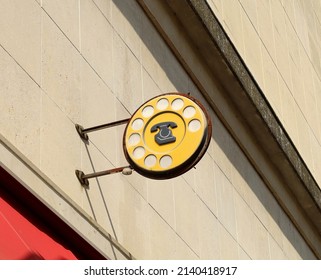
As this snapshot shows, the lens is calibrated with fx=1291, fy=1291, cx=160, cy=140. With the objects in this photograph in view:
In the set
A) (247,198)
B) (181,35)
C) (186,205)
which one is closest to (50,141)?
(186,205)

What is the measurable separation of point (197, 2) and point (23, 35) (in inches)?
195

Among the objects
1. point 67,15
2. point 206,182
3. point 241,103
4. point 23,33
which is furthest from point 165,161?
point 241,103

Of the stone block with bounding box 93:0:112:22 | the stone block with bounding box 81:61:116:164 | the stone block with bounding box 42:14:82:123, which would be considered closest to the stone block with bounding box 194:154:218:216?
the stone block with bounding box 81:61:116:164

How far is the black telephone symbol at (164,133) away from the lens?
1321 cm

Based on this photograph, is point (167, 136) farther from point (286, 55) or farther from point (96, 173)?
point (286, 55)

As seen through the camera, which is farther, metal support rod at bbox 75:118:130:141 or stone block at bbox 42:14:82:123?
metal support rod at bbox 75:118:130:141

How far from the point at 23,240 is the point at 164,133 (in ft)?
8.32

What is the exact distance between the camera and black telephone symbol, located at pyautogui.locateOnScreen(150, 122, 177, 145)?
1321cm

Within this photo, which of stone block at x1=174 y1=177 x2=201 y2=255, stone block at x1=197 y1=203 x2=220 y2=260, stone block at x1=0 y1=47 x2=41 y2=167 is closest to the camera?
stone block at x1=0 y1=47 x2=41 y2=167

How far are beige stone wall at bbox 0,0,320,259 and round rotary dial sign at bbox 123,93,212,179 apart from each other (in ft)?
2.27

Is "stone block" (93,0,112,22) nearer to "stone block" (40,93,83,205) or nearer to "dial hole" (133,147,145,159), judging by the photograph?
"stone block" (40,93,83,205)

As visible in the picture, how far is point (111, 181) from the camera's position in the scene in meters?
14.2

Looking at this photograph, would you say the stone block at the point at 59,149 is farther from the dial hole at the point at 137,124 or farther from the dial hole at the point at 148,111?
the dial hole at the point at 148,111

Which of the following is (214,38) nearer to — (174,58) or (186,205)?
(174,58)
